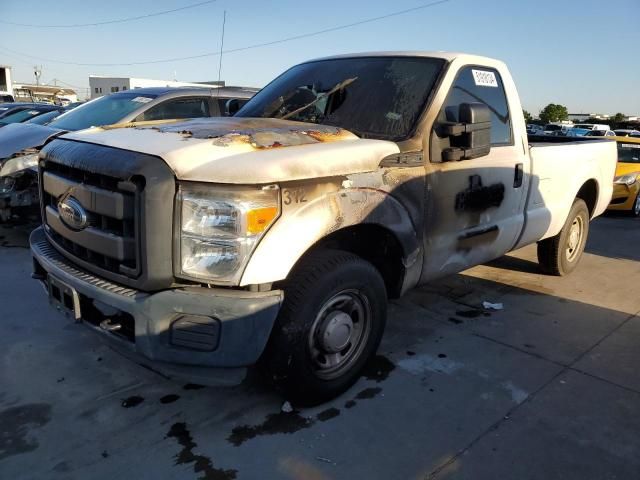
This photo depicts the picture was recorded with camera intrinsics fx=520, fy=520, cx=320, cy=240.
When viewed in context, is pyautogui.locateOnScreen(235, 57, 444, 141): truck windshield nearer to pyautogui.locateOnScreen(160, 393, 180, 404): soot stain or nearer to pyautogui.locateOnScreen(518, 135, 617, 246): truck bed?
pyautogui.locateOnScreen(518, 135, 617, 246): truck bed

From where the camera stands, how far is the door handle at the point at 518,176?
406 centimetres

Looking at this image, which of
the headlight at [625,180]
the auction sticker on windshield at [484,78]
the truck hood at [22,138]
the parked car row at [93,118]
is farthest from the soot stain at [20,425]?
the headlight at [625,180]

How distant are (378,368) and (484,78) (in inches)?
88.9

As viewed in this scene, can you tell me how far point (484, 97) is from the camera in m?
3.85

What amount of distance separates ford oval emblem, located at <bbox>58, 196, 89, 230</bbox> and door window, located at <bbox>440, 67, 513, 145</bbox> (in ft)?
7.21

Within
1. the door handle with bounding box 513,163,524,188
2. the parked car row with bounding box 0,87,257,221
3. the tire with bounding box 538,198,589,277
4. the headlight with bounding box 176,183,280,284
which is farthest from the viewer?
the parked car row with bounding box 0,87,257,221

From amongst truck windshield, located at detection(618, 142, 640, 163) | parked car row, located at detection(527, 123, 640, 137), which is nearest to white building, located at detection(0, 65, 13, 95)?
parked car row, located at detection(527, 123, 640, 137)

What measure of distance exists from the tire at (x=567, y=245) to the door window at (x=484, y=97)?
174 cm

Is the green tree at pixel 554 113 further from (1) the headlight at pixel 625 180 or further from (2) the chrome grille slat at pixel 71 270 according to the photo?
(2) the chrome grille slat at pixel 71 270

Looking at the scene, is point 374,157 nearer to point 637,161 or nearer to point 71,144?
point 71,144

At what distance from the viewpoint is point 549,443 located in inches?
105

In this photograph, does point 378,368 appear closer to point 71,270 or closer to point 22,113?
point 71,270

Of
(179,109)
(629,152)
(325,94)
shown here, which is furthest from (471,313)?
(629,152)

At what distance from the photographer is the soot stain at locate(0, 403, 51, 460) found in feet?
8.26
